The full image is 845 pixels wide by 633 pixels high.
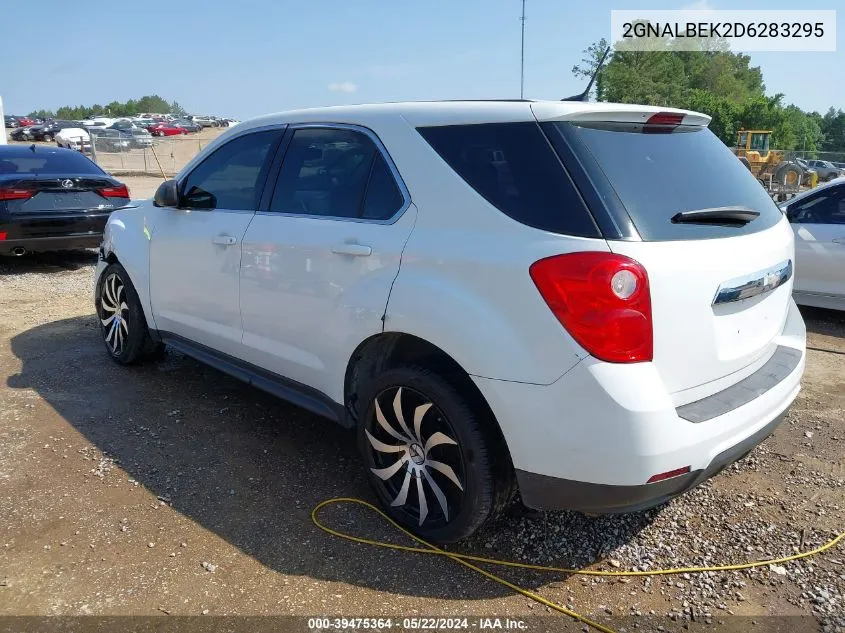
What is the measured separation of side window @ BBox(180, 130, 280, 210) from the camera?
12.7ft

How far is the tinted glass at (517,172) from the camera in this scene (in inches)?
98.3

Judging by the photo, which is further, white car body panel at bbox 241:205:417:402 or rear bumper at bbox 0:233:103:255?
rear bumper at bbox 0:233:103:255

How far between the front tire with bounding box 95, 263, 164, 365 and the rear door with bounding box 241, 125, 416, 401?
1.45 meters

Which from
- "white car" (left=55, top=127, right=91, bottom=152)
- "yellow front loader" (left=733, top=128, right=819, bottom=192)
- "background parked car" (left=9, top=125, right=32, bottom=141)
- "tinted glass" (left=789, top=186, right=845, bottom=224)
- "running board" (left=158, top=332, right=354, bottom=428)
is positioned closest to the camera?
"running board" (left=158, top=332, right=354, bottom=428)

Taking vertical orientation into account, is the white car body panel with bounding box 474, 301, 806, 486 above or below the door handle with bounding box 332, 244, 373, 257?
below

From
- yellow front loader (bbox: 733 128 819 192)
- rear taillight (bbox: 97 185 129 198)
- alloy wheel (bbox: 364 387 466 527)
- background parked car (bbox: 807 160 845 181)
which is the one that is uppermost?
rear taillight (bbox: 97 185 129 198)

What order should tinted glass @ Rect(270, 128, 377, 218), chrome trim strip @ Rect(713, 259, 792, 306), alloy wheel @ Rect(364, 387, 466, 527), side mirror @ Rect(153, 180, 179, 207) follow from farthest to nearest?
side mirror @ Rect(153, 180, 179, 207) < tinted glass @ Rect(270, 128, 377, 218) < alloy wheel @ Rect(364, 387, 466, 527) < chrome trim strip @ Rect(713, 259, 792, 306)

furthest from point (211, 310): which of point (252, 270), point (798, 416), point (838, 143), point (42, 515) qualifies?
point (838, 143)

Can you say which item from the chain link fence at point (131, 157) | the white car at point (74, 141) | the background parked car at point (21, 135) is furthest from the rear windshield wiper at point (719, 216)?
the background parked car at point (21, 135)

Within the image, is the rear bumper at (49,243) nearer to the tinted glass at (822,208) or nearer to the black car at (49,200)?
the black car at (49,200)

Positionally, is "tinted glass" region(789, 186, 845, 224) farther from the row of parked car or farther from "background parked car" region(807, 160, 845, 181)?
the row of parked car

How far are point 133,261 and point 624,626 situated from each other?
387 cm

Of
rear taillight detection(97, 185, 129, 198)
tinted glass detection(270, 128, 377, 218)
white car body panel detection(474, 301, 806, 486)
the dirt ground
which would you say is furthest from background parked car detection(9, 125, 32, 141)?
white car body panel detection(474, 301, 806, 486)

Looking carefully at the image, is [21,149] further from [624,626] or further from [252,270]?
[624,626]
